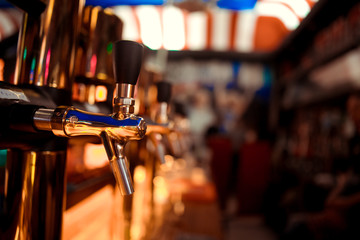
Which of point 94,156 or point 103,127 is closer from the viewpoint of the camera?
point 103,127

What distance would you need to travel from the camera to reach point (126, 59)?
0.43 metres

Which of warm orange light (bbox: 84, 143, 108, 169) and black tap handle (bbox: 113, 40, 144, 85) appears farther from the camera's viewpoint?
warm orange light (bbox: 84, 143, 108, 169)

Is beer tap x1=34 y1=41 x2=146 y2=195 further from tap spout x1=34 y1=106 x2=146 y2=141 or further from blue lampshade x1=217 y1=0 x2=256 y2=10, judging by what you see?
blue lampshade x1=217 y1=0 x2=256 y2=10

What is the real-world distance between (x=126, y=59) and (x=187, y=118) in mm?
2359

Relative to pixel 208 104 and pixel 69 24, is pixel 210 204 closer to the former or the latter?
pixel 69 24

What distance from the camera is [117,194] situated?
1.16 metres

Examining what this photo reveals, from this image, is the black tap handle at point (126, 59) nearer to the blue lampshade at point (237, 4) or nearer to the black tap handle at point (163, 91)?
the black tap handle at point (163, 91)

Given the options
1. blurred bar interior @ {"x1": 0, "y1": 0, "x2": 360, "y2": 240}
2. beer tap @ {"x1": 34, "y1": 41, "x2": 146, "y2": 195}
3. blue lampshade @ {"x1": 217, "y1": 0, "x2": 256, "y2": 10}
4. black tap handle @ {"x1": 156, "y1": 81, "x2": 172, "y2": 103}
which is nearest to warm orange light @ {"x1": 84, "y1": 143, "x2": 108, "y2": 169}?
blurred bar interior @ {"x1": 0, "y1": 0, "x2": 360, "y2": 240}

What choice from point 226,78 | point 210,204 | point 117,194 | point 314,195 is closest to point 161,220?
point 117,194

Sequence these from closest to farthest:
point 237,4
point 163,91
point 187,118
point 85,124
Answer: point 85,124 < point 163,91 < point 187,118 < point 237,4

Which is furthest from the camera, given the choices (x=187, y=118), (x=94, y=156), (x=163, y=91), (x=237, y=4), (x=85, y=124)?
(x=237, y=4)

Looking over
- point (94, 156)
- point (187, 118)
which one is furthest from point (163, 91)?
point (187, 118)

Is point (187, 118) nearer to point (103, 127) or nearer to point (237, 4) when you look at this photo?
point (103, 127)

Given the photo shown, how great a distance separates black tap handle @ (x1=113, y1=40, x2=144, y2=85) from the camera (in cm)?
43
